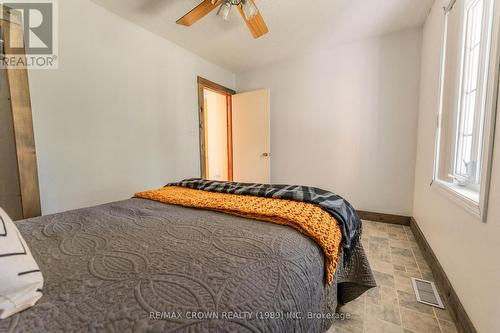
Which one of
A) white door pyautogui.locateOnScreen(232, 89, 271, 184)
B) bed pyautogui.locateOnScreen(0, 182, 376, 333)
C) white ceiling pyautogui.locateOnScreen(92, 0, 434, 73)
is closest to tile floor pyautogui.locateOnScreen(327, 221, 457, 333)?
bed pyautogui.locateOnScreen(0, 182, 376, 333)

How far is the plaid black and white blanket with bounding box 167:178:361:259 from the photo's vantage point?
1.09m

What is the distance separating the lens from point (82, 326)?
0.44 meters

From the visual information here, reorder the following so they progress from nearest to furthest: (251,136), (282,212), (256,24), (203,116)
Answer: (282,212) < (256,24) < (203,116) < (251,136)

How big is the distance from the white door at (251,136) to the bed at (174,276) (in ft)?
8.13

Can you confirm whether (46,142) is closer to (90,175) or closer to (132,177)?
(90,175)

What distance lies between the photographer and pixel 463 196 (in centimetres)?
121

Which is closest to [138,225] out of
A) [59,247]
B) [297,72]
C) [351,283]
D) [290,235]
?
[59,247]

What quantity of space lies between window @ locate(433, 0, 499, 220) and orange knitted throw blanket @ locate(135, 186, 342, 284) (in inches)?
29.2

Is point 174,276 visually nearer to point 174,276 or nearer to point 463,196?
point 174,276

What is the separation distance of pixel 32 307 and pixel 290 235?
0.77m

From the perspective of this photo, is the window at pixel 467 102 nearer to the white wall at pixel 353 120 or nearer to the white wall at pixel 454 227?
the white wall at pixel 454 227

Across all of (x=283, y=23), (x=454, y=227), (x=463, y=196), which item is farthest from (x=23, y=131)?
(x=454, y=227)

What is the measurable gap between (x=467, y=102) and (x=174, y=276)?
6.69 ft
